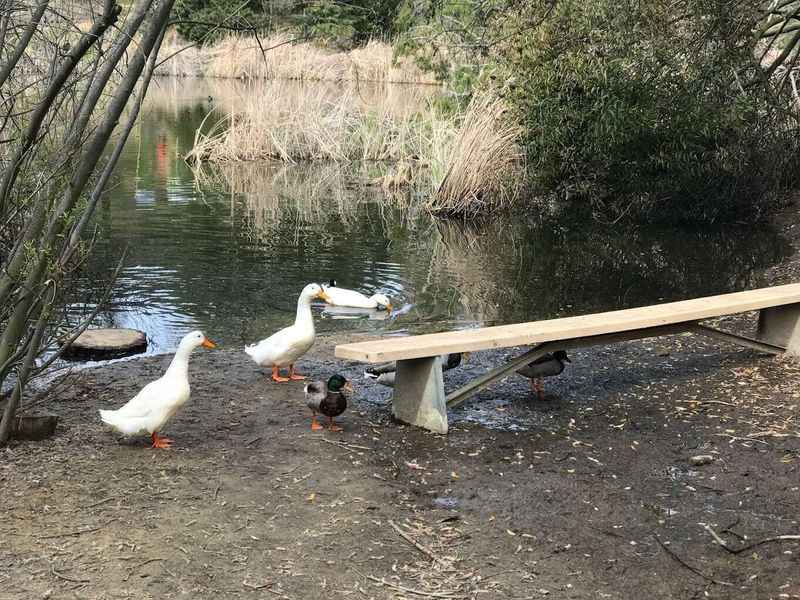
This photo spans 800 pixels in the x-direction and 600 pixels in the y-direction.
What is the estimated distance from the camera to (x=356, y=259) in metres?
13.0

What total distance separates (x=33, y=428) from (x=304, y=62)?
80.2 feet

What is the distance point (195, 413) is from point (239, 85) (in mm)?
29033

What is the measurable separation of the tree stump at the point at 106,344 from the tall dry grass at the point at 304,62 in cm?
1669

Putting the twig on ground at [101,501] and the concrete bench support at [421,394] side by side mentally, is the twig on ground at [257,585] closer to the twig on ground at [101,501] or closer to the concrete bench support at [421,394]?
the twig on ground at [101,501]

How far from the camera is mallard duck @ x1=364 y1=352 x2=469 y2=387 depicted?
6.47 metres

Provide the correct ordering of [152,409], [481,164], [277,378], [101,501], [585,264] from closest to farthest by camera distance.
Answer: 1. [101,501]
2. [152,409]
3. [277,378]
4. [585,264]
5. [481,164]

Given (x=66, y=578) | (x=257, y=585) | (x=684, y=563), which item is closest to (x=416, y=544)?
(x=257, y=585)

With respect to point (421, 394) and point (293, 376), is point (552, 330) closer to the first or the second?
point (421, 394)

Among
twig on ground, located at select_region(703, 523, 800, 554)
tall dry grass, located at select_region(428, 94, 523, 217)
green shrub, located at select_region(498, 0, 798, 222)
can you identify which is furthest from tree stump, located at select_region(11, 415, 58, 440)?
tall dry grass, located at select_region(428, 94, 523, 217)

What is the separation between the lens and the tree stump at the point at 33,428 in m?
5.25

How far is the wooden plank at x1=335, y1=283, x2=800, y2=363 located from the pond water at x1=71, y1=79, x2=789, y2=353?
319 cm

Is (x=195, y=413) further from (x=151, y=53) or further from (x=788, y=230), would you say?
(x=788, y=230)

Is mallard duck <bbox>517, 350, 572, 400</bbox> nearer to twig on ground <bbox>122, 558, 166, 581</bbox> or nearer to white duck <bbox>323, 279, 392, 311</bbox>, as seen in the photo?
twig on ground <bbox>122, 558, 166, 581</bbox>

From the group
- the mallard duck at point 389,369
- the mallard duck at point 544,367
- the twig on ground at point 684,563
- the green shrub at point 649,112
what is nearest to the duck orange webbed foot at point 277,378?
the mallard duck at point 389,369
